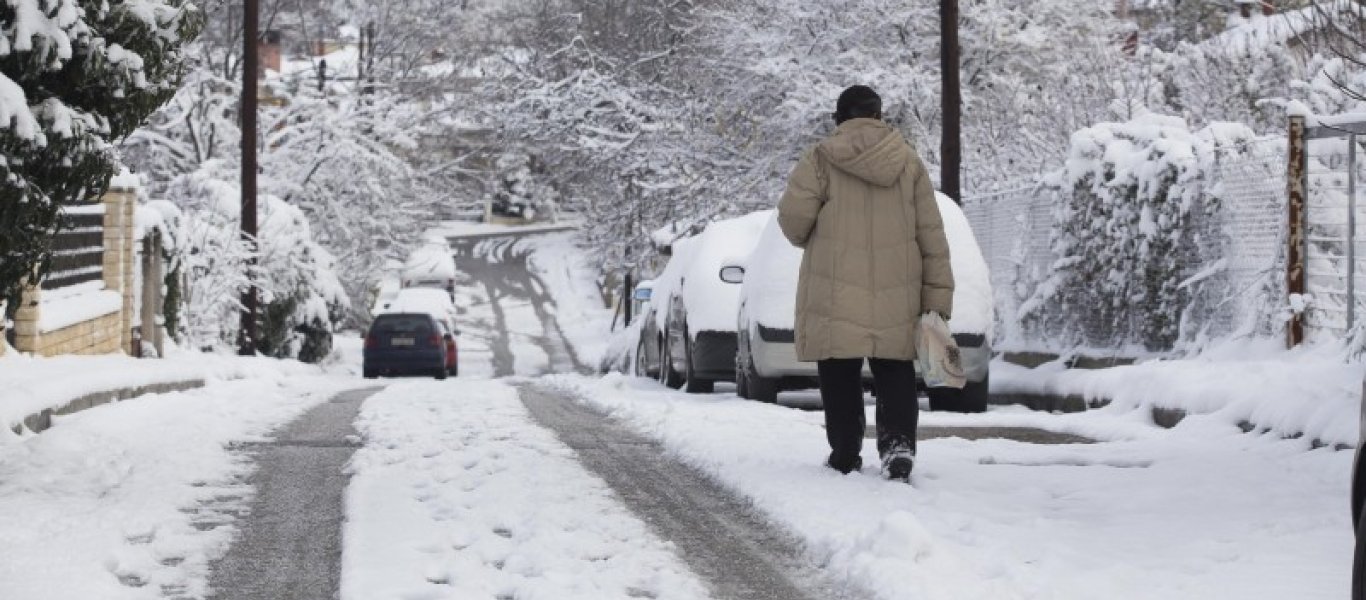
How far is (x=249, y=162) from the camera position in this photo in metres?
31.1

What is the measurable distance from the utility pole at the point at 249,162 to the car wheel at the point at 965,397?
697 inches

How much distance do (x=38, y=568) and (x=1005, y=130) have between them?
26722mm

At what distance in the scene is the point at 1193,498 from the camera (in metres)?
8.24

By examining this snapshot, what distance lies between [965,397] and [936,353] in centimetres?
594

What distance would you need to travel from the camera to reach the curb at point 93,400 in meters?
11.6

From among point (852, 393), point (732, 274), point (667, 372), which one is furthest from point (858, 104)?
point (667, 372)

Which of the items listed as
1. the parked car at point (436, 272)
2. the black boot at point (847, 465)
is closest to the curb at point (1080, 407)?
the black boot at point (847, 465)

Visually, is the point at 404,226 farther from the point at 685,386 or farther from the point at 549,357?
the point at 685,386

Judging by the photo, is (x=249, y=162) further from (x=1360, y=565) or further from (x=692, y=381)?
(x=1360, y=565)

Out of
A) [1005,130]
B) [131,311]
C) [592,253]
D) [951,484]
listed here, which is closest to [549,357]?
[592,253]

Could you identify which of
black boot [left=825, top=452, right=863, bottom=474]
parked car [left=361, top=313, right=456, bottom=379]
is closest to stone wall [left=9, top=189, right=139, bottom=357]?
parked car [left=361, top=313, right=456, bottom=379]

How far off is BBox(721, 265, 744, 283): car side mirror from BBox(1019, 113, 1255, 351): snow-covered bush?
3.12 meters

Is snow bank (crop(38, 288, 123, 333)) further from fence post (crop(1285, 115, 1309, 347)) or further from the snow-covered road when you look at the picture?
fence post (crop(1285, 115, 1309, 347))

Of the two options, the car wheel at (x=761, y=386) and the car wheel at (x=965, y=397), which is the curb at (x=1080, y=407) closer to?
the car wheel at (x=965, y=397)
